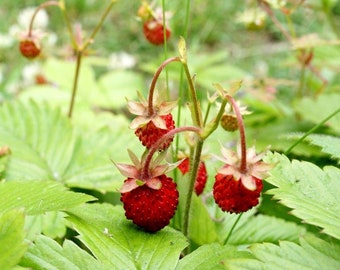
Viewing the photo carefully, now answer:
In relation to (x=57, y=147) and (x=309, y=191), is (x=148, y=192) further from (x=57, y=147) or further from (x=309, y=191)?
(x=57, y=147)

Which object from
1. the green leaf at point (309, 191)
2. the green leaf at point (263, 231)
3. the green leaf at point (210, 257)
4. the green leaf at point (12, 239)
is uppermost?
the green leaf at point (12, 239)

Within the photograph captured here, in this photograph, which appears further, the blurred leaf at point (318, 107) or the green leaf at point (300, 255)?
the blurred leaf at point (318, 107)

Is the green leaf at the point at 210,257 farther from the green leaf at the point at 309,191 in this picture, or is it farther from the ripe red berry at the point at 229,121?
the ripe red berry at the point at 229,121

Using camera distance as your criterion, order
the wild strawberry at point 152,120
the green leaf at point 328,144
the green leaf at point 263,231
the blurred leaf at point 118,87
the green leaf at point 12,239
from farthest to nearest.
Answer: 1. the blurred leaf at point 118,87
2. the green leaf at point 263,231
3. the green leaf at point 328,144
4. the wild strawberry at point 152,120
5. the green leaf at point 12,239

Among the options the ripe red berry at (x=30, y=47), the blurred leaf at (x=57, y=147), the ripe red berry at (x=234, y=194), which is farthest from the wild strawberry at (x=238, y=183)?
the ripe red berry at (x=30, y=47)

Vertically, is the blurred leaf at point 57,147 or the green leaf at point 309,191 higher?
the green leaf at point 309,191

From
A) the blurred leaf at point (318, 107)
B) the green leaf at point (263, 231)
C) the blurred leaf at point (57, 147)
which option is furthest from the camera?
the blurred leaf at point (318, 107)

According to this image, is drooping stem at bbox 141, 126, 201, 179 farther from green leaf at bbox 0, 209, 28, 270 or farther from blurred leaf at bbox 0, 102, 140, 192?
blurred leaf at bbox 0, 102, 140, 192
